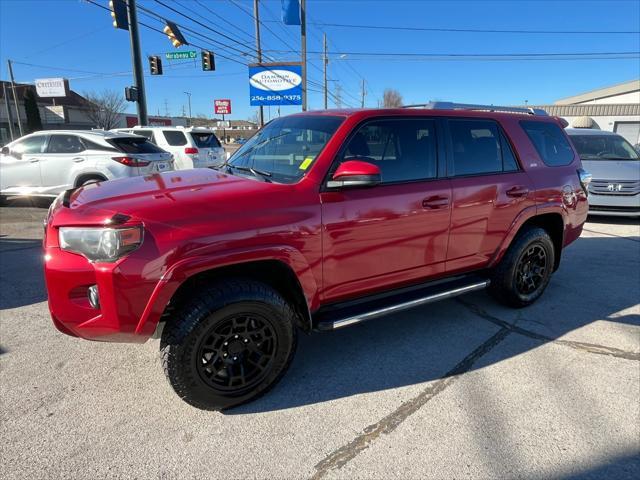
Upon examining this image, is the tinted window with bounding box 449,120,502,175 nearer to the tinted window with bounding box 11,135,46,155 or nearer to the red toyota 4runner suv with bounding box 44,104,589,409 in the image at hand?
the red toyota 4runner suv with bounding box 44,104,589,409

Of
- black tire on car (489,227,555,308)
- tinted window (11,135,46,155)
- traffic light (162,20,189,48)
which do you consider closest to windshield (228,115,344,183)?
black tire on car (489,227,555,308)

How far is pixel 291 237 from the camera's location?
261cm

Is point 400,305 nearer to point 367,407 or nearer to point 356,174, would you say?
point 367,407

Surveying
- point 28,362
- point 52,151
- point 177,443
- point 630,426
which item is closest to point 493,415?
point 630,426

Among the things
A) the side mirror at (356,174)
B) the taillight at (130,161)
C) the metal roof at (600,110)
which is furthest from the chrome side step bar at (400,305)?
the metal roof at (600,110)

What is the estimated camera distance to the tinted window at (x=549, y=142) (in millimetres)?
4160

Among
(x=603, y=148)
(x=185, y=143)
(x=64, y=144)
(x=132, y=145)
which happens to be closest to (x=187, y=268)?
(x=132, y=145)

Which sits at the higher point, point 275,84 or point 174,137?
point 275,84

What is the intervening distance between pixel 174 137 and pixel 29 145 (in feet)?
13.7

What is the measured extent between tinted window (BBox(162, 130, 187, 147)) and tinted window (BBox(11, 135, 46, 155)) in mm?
3910

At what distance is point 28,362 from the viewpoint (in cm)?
312

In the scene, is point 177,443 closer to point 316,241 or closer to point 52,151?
point 316,241

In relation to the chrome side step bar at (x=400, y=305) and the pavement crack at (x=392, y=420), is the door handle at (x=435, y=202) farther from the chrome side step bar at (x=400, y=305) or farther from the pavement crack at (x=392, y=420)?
the pavement crack at (x=392, y=420)

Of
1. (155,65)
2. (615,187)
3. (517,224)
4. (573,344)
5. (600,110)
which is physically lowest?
(573,344)
